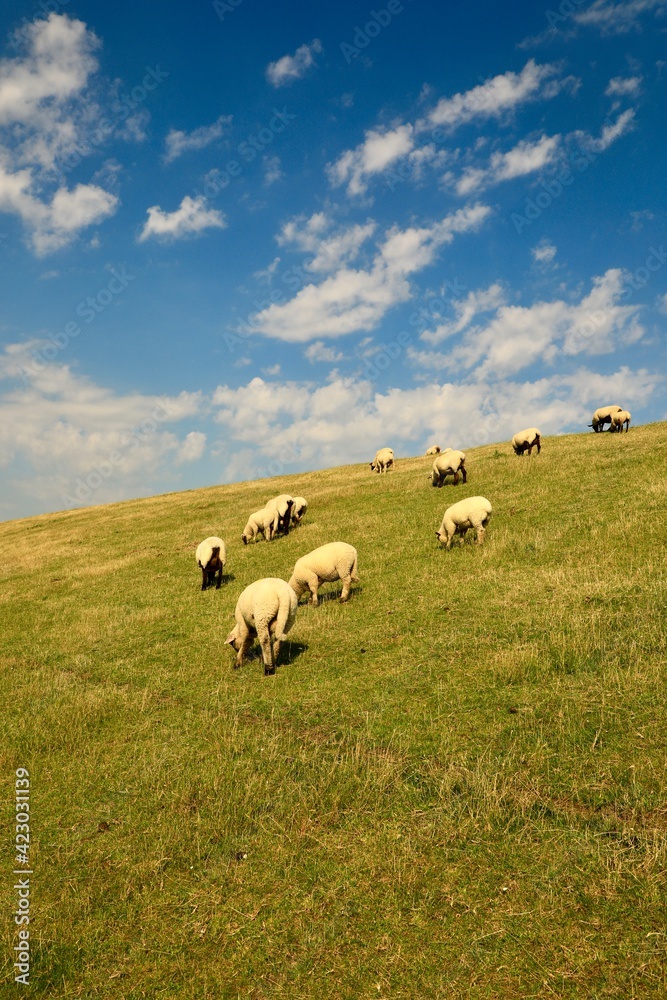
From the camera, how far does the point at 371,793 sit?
6.58 meters

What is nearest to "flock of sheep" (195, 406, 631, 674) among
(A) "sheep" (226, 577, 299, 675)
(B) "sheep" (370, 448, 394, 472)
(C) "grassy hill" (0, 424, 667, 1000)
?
(A) "sheep" (226, 577, 299, 675)

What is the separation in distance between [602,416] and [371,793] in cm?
3497

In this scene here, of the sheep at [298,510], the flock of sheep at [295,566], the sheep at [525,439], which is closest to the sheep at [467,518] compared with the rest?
the flock of sheep at [295,566]

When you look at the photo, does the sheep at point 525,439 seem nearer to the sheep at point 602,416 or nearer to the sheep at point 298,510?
the sheep at point 602,416

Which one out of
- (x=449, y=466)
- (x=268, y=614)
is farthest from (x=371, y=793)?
(x=449, y=466)

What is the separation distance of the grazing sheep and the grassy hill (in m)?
22.3

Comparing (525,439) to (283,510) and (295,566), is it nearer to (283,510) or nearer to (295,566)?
(283,510)

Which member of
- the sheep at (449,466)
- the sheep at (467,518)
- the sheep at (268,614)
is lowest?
the sheep at (268,614)

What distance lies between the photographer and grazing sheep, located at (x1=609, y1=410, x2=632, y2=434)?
111 feet

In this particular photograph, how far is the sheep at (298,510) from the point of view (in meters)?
25.9

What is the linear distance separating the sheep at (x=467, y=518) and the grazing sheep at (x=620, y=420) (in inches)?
876

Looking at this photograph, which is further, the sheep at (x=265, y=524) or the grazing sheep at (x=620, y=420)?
the grazing sheep at (x=620, y=420)

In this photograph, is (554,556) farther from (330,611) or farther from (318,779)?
(318,779)

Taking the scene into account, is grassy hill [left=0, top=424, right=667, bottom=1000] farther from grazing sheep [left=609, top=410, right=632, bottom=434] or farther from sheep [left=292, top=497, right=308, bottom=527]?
grazing sheep [left=609, top=410, right=632, bottom=434]
